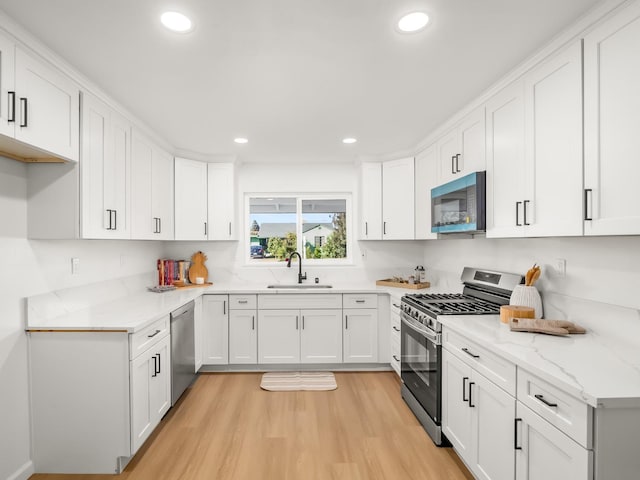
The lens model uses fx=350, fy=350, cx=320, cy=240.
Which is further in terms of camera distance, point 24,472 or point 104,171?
point 104,171

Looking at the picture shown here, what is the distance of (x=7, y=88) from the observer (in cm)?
162

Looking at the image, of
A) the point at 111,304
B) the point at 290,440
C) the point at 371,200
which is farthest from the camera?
the point at 371,200

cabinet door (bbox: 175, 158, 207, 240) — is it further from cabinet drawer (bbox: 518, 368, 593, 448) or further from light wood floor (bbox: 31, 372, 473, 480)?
cabinet drawer (bbox: 518, 368, 593, 448)

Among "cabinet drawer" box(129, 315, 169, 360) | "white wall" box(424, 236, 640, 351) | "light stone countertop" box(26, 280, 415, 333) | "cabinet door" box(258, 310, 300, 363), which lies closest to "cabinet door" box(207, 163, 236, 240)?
"light stone countertop" box(26, 280, 415, 333)

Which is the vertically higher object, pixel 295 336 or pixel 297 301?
pixel 297 301

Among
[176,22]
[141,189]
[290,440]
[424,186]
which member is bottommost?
[290,440]

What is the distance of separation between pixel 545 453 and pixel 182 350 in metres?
2.74

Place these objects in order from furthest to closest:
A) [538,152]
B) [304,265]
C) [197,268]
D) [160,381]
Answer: [304,265] → [197,268] → [160,381] → [538,152]

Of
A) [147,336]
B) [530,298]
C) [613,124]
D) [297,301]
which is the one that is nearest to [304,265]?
[297,301]

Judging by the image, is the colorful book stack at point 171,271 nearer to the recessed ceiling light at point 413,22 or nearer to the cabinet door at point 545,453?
the recessed ceiling light at point 413,22

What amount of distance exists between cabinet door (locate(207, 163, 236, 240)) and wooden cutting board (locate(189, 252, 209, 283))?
1.30ft

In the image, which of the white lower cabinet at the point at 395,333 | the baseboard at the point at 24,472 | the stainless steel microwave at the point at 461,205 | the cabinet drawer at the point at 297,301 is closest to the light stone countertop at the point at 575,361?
the stainless steel microwave at the point at 461,205

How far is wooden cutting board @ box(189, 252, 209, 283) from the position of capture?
423cm

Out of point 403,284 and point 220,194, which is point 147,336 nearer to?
point 220,194
